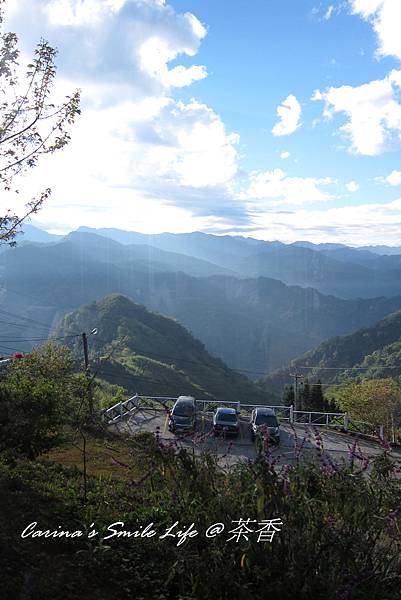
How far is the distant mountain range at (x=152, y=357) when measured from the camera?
6844 cm

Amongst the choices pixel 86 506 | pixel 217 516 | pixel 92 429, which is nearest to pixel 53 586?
pixel 217 516

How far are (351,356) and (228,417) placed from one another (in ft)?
314

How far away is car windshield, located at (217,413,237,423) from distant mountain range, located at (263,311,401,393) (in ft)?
244

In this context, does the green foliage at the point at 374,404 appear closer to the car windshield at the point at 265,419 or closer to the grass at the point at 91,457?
the car windshield at the point at 265,419

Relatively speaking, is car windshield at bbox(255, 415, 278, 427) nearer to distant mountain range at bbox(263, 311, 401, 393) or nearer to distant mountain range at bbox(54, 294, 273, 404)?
distant mountain range at bbox(54, 294, 273, 404)

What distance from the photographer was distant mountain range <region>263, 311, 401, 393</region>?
9488cm

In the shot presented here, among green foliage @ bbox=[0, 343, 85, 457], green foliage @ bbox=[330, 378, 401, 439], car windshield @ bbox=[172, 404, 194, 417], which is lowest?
green foliage @ bbox=[330, 378, 401, 439]

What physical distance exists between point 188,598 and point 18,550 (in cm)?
143

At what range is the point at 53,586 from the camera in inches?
130

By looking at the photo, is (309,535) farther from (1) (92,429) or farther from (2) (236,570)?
(1) (92,429)

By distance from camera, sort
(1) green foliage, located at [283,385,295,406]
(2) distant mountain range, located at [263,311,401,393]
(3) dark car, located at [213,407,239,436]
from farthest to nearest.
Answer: (2) distant mountain range, located at [263,311,401,393]
(1) green foliage, located at [283,385,295,406]
(3) dark car, located at [213,407,239,436]

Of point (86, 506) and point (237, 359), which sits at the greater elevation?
point (86, 506)

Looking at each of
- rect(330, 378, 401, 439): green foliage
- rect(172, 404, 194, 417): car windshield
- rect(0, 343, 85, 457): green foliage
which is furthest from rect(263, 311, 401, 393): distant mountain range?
rect(0, 343, 85, 457): green foliage

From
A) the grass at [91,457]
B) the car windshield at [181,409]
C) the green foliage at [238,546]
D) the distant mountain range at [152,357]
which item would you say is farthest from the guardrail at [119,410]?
the distant mountain range at [152,357]
